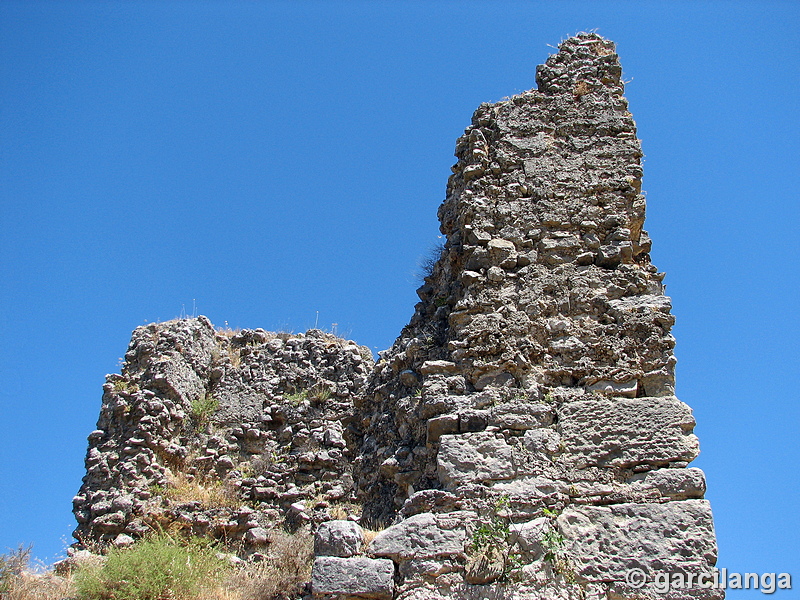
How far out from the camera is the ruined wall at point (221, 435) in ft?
27.6

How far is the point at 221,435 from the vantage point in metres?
9.66

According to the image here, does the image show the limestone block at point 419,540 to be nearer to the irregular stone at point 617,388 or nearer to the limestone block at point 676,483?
the limestone block at point 676,483

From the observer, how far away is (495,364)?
→ 501 centimetres

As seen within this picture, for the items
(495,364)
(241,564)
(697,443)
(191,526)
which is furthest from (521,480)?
(191,526)

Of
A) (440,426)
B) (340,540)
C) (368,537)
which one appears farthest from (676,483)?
(340,540)

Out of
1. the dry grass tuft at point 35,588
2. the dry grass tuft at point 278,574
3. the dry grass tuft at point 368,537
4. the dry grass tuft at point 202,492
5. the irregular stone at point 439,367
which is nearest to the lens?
the dry grass tuft at point 368,537

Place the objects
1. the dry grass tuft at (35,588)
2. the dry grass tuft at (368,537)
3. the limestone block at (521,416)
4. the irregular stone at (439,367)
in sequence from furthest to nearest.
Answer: the dry grass tuft at (35,588) → the irregular stone at (439,367) → the limestone block at (521,416) → the dry grass tuft at (368,537)

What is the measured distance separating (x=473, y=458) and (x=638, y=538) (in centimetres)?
110

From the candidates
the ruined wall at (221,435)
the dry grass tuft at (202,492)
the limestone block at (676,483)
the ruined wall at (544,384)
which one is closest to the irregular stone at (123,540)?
the ruined wall at (221,435)

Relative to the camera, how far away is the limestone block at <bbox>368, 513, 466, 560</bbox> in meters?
4.30

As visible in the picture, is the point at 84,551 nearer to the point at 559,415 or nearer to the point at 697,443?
the point at 559,415

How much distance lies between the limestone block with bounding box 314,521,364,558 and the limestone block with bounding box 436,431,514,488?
0.66 m

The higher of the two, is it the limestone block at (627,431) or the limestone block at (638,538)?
the limestone block at (627,431)

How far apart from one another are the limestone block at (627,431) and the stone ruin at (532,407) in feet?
0.04
